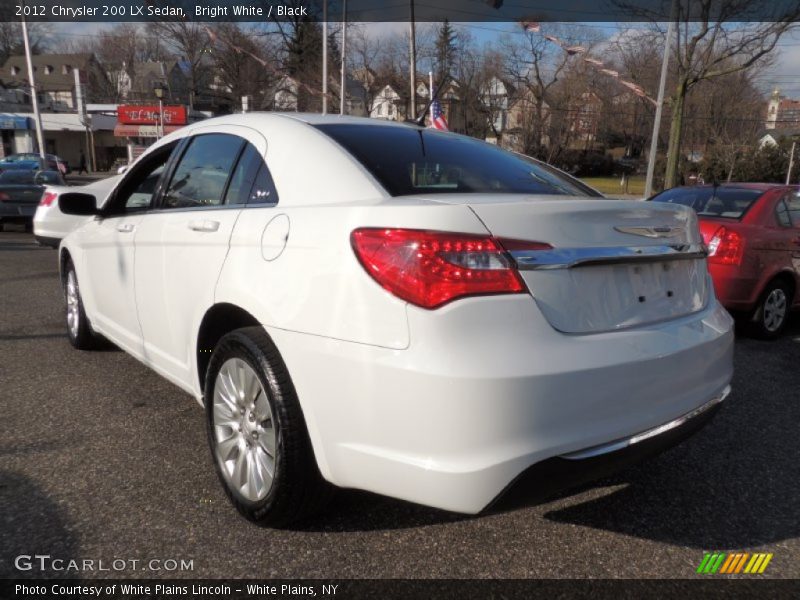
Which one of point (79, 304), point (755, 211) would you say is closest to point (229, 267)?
point (79, 304)

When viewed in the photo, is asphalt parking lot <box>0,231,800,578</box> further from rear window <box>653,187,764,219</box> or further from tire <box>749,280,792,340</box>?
rear window <box>653,187,764,219</box>

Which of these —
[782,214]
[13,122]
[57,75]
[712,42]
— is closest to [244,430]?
[782,214]

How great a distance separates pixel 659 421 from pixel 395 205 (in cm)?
118

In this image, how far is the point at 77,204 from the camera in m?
3.86

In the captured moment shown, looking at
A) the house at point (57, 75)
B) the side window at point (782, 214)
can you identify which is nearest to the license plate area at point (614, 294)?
the side window at point (782, 214)

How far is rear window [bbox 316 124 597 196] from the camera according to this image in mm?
2496

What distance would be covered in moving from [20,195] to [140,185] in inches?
447

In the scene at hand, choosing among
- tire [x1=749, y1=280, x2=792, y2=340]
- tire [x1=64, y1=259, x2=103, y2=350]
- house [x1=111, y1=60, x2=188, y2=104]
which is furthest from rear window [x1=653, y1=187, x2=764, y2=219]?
house [x1=111, y1=60, x2=188, y2=104]

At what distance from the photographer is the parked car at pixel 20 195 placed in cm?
1304

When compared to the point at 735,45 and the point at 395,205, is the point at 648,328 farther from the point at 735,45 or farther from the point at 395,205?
the point at 735,45

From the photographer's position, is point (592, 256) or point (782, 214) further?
point (782, 214)

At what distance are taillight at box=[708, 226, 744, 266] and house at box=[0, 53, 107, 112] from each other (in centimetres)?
6792

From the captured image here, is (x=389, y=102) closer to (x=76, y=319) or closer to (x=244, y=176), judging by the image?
(x=76, y=319)

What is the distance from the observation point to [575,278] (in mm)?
2033
